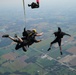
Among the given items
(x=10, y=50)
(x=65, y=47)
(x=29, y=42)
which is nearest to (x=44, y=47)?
(x=65, y=47)

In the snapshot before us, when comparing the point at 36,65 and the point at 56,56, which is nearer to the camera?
the point at 36,65

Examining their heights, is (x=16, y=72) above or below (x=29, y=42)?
below

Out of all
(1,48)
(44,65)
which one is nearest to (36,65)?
(44,65)

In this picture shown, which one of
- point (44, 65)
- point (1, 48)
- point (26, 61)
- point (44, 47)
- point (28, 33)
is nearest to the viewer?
point (28, 33)

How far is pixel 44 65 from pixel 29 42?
5858 centimetres

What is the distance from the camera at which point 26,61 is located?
77.4 meters

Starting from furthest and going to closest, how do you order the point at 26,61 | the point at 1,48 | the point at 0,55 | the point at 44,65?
the point at 1,48, the point at 0,55, the point at 26,61, the point at 44,65

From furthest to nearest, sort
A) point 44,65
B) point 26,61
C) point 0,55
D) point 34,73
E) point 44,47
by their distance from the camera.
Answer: point 44,47
point 0,55
point 26,61
point 44,65
point 34,73

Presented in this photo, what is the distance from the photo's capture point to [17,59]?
264ft

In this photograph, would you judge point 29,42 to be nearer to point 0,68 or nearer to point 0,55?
point 0,68

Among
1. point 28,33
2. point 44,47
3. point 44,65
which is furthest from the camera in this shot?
point 44,47

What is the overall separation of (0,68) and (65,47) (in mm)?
36328

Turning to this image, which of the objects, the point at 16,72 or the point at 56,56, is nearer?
the point at 16,72

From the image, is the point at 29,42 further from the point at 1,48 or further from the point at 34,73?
the point at 1,48
